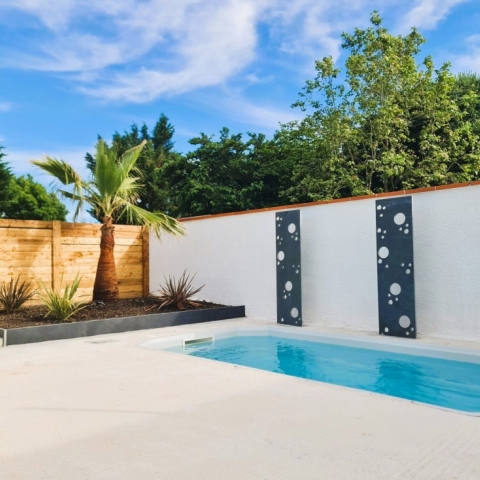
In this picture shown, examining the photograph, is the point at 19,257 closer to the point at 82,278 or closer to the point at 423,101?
the point at 82,278

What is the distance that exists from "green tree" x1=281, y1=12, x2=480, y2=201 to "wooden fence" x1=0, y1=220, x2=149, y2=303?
745 cm

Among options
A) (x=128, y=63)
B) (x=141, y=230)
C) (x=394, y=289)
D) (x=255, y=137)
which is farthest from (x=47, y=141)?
(x=394, y=289)

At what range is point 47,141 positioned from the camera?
78.9 feet

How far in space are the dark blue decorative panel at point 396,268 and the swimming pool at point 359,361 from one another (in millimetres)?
555

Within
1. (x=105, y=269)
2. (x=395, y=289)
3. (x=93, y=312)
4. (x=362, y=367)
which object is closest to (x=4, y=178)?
(x=105, y=269)

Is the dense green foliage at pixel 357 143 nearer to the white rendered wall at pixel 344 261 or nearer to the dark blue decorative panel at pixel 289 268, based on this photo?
the white rendered wall at pixel 344 261

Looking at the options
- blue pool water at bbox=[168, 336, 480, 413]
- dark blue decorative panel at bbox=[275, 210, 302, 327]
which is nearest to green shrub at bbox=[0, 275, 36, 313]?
blue pool water at bbox=[168, 336, 480, 413]

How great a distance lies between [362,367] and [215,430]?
10.4 ft

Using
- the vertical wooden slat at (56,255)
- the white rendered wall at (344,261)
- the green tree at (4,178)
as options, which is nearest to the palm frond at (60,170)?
the vertical wooden slat at (56,255)

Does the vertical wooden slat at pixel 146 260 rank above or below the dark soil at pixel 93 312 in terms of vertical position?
above

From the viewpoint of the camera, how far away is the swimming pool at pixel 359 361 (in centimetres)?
468

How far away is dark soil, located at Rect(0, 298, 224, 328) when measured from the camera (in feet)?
23.7

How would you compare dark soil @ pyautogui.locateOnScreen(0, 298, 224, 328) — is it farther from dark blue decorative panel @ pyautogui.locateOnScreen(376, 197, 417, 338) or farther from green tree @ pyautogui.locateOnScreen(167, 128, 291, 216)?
green tree @ pyautogui.locateOnScreen(167, 128, 291, 216)

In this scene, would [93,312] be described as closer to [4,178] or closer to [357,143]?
[357,143]
